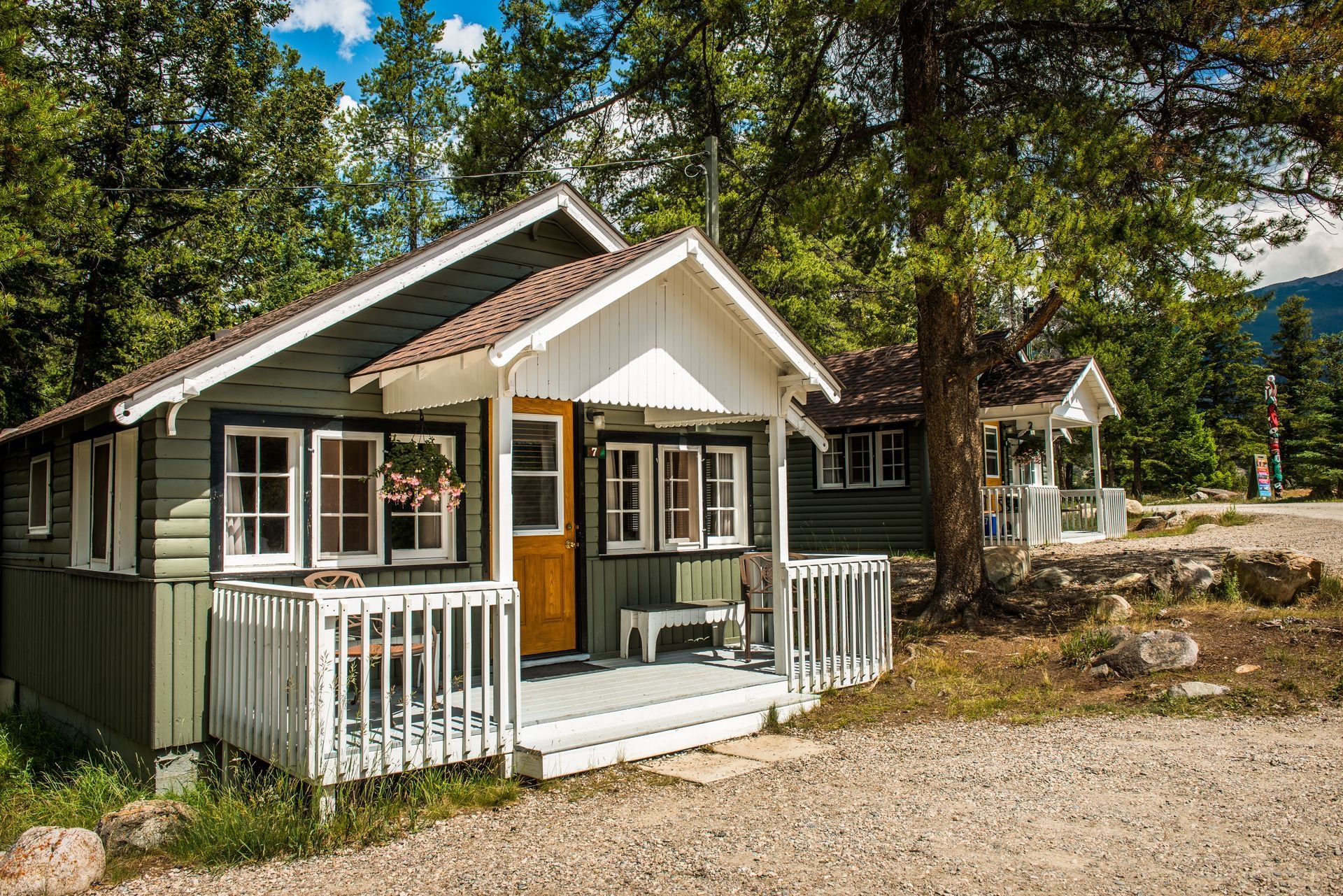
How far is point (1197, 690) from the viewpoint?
7.95m

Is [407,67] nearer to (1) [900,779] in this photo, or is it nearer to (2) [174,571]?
(2) [174,571]

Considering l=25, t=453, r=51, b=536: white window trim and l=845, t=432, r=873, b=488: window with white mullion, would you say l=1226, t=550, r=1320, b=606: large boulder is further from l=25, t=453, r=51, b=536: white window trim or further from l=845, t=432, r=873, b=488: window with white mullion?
l=25, t=453, r=51, b=536: white window trim

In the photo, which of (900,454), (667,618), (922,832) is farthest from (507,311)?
(900,454)

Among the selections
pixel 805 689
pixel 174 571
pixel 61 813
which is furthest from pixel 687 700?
pixel 61 813

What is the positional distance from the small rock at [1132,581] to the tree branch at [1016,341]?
11.9 feet

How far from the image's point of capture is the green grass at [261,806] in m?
5.24

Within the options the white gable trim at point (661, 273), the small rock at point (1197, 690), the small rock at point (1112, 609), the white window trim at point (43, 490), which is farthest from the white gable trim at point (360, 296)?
the small rock at point (1112, 609)

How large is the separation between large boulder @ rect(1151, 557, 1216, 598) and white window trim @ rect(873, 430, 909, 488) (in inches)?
302

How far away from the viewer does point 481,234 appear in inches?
338

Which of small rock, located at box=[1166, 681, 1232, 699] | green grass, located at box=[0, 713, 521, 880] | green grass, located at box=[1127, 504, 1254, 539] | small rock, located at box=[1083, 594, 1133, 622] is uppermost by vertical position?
green grass, located at box=[1127, 504, 1254, 539]

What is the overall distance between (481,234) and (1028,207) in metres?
5.68

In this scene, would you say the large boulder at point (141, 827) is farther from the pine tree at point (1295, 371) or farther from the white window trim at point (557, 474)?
the pine tree at point (1295, 371)

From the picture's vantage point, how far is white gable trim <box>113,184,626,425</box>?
643cm

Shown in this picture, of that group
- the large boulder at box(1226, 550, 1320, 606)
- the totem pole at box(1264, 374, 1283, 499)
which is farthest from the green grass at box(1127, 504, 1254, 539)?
the totem pole at box(1264, 374, 1283, 499)
